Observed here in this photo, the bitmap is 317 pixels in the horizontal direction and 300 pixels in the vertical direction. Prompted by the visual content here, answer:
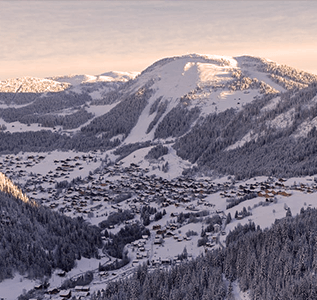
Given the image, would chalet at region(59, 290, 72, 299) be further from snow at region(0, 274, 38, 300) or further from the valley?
snow at region(0, 274, 38, 300)

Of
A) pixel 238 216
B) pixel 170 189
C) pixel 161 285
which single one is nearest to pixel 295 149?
pixel 170 189

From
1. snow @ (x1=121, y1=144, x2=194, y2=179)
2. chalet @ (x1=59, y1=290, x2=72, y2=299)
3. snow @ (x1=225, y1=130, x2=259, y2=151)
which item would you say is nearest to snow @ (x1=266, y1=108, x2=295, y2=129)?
snow @ (x1=225, y1=130, x2=259, y2=151)

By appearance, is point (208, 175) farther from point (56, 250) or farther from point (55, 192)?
point (56, 250)

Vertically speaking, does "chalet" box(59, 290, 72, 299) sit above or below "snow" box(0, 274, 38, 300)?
above

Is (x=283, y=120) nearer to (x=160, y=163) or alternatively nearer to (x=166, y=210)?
(x=160, y=163)

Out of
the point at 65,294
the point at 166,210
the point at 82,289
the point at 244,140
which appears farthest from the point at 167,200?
the point at 244,140

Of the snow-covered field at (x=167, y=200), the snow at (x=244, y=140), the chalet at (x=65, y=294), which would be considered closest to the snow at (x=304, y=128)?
the snow at (x=244, y=140)

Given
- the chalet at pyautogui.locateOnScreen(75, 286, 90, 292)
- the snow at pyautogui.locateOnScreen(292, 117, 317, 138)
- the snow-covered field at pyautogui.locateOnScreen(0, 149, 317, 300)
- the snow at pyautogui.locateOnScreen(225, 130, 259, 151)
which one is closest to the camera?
the chalet at pyautogui.locateOnScreen(75, 286, 90, 292)

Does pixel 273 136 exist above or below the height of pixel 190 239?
above

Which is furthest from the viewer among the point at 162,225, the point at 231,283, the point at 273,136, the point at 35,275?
the point at 273,136

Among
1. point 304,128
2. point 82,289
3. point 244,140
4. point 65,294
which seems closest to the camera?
point 65,294

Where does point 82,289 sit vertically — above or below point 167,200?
below
